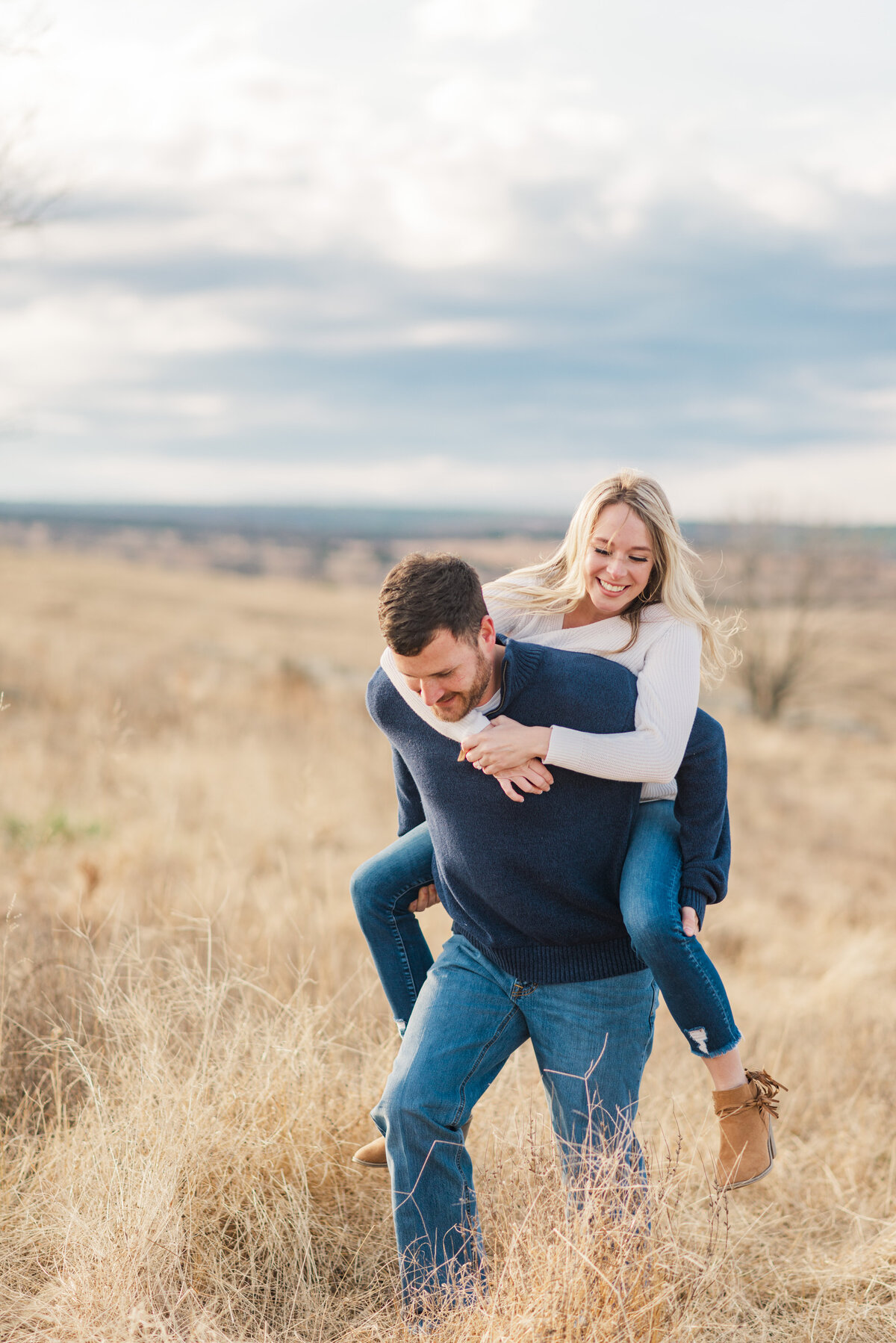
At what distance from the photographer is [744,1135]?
2771 mm

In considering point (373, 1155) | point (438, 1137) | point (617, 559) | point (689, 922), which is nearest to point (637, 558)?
point (617, 559)

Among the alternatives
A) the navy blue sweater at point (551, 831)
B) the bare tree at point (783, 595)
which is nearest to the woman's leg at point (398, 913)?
the navy blue sweater at point (551, 831)

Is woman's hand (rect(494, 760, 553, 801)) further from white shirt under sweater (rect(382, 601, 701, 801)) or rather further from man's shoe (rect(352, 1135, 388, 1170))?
man's shoe (rect(352, 1135, 388, 1170))

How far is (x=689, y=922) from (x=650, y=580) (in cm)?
115

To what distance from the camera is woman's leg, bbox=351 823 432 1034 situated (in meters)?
3.16

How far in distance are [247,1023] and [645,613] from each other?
1899 millimetres

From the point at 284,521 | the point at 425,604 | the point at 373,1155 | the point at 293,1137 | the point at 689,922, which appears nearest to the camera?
the point at 425,604

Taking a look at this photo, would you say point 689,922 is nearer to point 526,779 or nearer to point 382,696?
point 526,779

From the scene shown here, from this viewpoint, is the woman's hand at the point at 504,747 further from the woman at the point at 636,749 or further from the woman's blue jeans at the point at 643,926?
the woman's blue jeans at the point at 643,926

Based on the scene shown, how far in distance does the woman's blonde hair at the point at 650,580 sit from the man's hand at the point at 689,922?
0.77 metres

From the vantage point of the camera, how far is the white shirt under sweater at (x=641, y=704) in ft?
8.87

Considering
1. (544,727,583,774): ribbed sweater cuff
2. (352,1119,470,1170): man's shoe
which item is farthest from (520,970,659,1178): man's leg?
(544,727,583,774): ribbed sweater cuff

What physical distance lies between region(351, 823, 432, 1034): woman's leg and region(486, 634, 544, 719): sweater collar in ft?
1.92

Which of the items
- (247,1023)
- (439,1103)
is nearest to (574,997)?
(439,1103)
